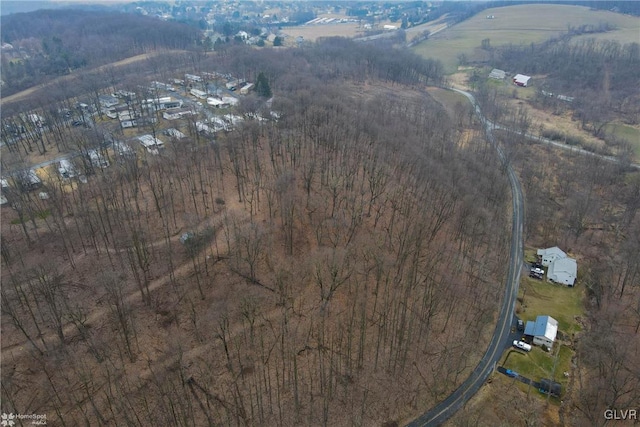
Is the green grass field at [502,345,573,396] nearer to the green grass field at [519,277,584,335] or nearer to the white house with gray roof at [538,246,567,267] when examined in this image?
the green grass field at [519,277,584,335]

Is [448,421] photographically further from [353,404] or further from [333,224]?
[333,224]

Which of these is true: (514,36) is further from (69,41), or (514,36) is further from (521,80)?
(69,41)

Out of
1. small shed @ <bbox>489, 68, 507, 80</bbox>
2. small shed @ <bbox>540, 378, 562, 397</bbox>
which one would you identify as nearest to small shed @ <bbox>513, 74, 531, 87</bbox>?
small shed @ <bbox>489, 68, 507, 80</bbox>

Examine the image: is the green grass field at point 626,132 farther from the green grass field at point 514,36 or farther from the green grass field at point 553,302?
the green grass field at point 514,36

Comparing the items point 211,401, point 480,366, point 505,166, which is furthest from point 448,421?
point 505,166

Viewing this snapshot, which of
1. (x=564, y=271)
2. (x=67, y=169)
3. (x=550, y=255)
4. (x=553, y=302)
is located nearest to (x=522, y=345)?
(x=553, y=302)

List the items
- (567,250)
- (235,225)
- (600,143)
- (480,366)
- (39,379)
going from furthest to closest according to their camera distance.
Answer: (600,143) → (567,250) → (235,225) → (480,366) → (39,379)
